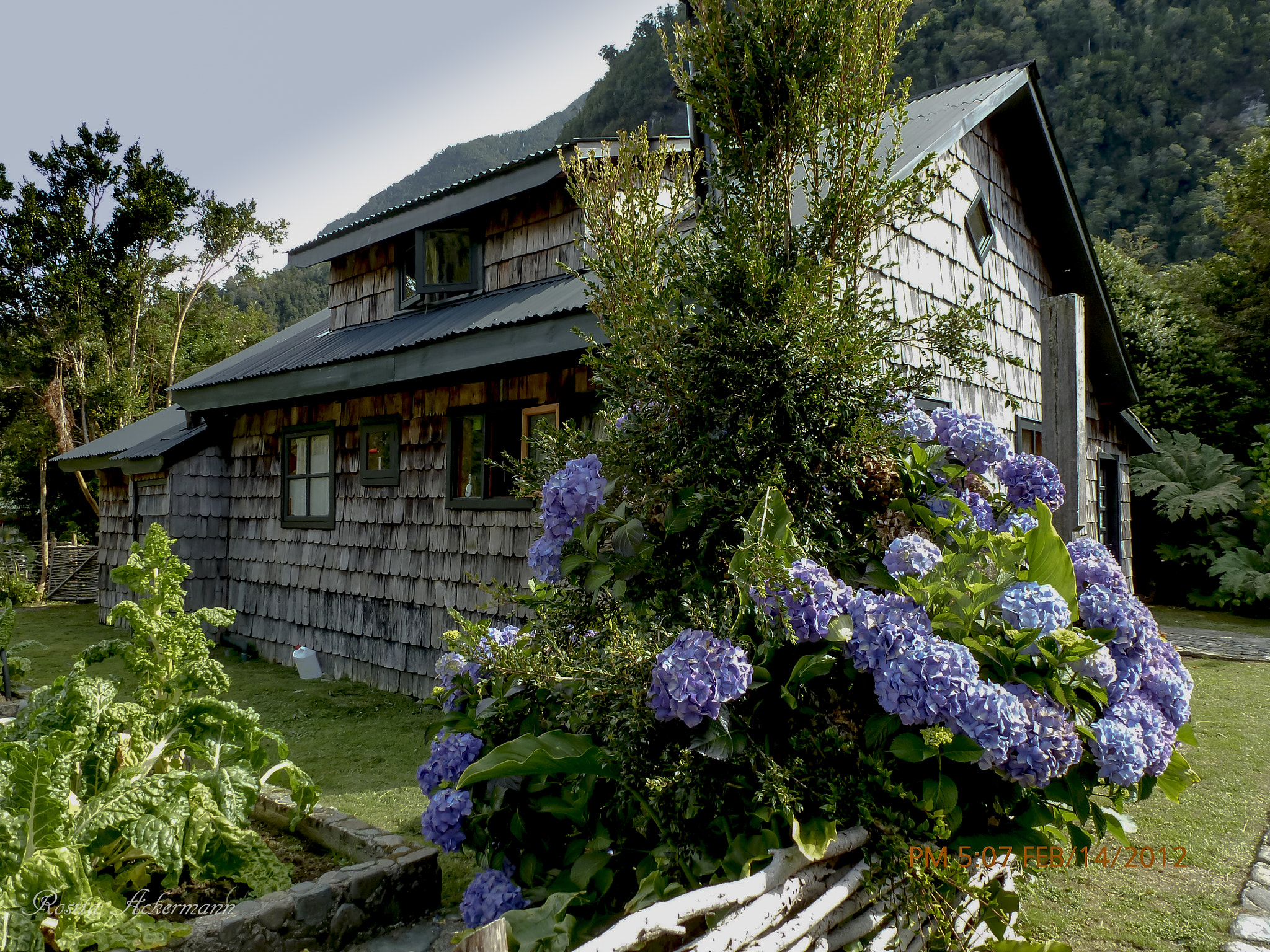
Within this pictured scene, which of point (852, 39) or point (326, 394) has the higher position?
point (852, 39)

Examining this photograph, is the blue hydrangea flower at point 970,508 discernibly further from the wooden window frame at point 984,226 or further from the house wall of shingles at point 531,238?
the wooden window frame at point 984,226

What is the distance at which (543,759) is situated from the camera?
7.29ft

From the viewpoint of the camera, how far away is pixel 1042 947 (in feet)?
6.76

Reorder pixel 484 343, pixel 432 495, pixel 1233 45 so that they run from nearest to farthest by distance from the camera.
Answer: pixel 484 343, pixel 432 495, pixel 1233 45

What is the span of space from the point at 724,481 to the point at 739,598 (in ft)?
1.78

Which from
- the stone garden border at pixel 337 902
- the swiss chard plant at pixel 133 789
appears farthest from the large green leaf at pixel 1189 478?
the swiss chard plant at pixel 133 789

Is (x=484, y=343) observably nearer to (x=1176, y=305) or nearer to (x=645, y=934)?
(x=645, y=934)

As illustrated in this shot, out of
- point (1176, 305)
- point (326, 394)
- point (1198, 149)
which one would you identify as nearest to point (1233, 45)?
point (1198, 149)

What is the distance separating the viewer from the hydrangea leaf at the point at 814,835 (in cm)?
192

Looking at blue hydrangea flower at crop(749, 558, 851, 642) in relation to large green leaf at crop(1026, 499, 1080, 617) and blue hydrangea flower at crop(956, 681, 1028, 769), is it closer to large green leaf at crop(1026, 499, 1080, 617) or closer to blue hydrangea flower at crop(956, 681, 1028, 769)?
blue hydrangea flower at crop(956, 681, 1028, 769)

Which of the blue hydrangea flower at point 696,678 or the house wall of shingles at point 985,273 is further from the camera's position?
the house wall of shingles at point 985,273

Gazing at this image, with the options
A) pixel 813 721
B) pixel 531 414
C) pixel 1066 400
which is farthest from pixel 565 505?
pixel 531 414

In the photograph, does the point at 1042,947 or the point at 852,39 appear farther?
the point at 852,39

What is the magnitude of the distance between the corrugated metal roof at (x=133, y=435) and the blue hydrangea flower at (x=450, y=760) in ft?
34.8
